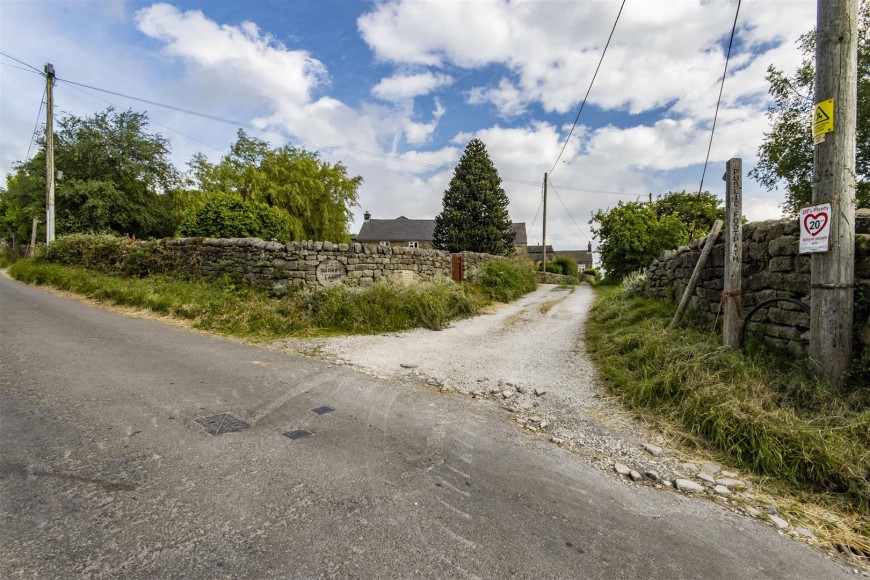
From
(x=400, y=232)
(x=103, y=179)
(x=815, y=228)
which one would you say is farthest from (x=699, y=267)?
(x=400, y=232)

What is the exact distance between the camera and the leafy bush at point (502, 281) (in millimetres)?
13828

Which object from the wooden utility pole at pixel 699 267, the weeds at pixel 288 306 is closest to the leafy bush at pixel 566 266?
the weeds at pixel 288 306

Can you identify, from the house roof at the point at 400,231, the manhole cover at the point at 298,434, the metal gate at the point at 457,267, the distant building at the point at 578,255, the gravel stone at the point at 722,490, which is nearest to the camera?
the gravel stone at the point at 722,490

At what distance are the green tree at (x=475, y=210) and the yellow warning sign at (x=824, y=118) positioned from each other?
22.5 meters

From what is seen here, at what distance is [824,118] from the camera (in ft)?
12.1

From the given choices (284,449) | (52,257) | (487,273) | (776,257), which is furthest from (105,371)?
(52,257)

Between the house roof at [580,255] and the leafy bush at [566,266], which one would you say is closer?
the leafy bush at [566,266]

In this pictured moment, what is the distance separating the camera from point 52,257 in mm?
15289

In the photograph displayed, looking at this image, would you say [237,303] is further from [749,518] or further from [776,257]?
[776,257]

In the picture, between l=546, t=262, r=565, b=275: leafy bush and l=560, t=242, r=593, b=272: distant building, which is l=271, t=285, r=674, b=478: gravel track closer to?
l=546, t=262, r=565, b=275: leafy bush

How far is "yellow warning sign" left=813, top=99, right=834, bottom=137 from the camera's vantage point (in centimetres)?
364

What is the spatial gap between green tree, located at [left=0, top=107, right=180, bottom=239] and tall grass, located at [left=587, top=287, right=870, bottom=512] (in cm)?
2531

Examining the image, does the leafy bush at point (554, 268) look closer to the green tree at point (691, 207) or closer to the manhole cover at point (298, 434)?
the green tree at point (691, 207)

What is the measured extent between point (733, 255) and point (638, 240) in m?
15.4
